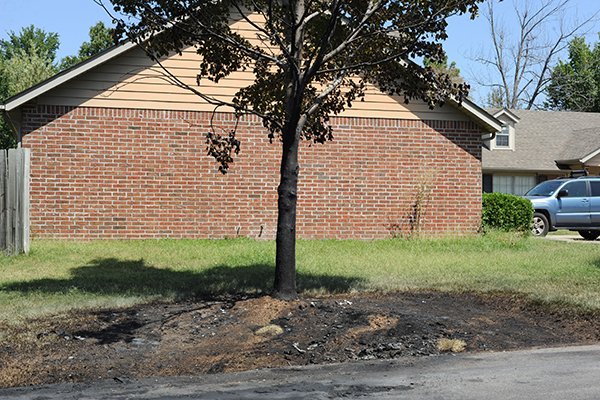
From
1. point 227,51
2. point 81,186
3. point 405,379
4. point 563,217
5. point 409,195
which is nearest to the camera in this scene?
point 405,379

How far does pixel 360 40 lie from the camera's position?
987 centimetres

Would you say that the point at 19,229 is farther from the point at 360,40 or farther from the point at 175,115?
the point at 360,40

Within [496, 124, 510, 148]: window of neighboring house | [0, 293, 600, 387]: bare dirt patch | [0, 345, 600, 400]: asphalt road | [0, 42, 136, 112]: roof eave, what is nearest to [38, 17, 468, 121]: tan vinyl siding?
[0, 42, 136, 112]: roof eave

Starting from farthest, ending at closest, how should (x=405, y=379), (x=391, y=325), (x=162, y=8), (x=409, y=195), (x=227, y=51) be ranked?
1. (x=409, y=195)
2. (x=227, y=51)
3. (x=162, y=8)
4. (x=391, y=325)
5. (x=405, y=379)

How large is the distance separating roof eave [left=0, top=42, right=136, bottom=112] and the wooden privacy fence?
2.15 metres

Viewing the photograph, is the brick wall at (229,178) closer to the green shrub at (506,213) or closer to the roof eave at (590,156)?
the green shrub at (506,213)

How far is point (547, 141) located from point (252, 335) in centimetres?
2916

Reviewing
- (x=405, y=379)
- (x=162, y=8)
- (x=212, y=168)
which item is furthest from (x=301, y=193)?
(x=405, y=379)

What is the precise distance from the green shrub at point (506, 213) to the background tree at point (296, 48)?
9771mm

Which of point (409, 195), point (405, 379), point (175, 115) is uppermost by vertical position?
point (175, 115)

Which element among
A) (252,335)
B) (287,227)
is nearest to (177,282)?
(287,227)

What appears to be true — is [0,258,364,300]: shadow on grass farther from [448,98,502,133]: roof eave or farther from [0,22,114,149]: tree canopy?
[0,22,114,149]: tree canopy

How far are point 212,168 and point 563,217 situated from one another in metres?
11.0

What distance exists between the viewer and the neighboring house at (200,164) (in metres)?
16.3
